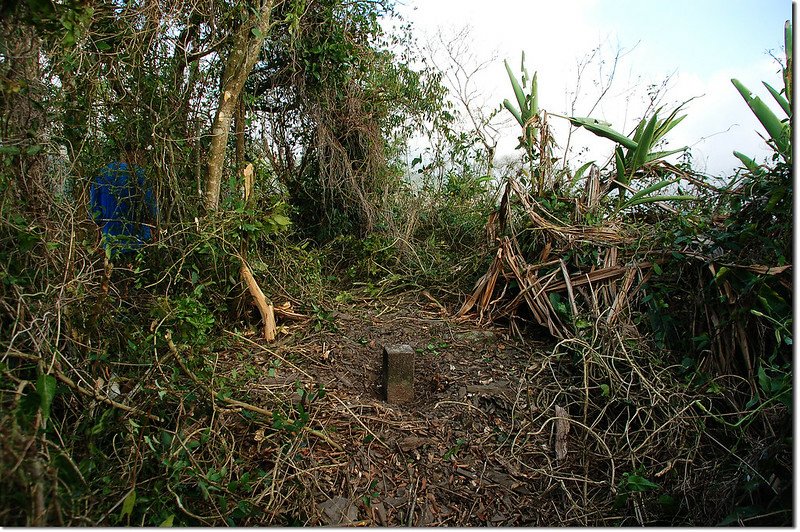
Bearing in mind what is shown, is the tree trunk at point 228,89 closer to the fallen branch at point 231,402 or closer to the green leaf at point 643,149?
the fallen branch at point 231,402

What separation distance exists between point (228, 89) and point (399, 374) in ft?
7.23

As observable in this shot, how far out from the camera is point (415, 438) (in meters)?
2.83

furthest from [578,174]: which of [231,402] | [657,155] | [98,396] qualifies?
[98,396]

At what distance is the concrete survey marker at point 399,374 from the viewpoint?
313cm

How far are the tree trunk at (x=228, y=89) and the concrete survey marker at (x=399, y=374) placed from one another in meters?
1.60

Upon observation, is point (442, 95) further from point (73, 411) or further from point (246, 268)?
point (73, 411)

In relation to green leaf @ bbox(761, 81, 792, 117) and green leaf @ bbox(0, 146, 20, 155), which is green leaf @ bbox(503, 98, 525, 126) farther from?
green leaf @ bbox(0, 146, 20, 155)

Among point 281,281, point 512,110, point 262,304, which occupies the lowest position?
point 262,304

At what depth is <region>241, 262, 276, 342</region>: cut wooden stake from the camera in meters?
3.78

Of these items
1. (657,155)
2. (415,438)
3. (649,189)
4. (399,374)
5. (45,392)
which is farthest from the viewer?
(657,155)

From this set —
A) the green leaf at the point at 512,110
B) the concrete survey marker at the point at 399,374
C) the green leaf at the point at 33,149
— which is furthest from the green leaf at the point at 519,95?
the green leaf at the point at 33,149

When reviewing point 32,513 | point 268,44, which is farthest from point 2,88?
point 268,44

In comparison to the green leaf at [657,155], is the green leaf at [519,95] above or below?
above

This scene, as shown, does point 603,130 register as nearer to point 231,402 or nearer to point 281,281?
point 281,281
